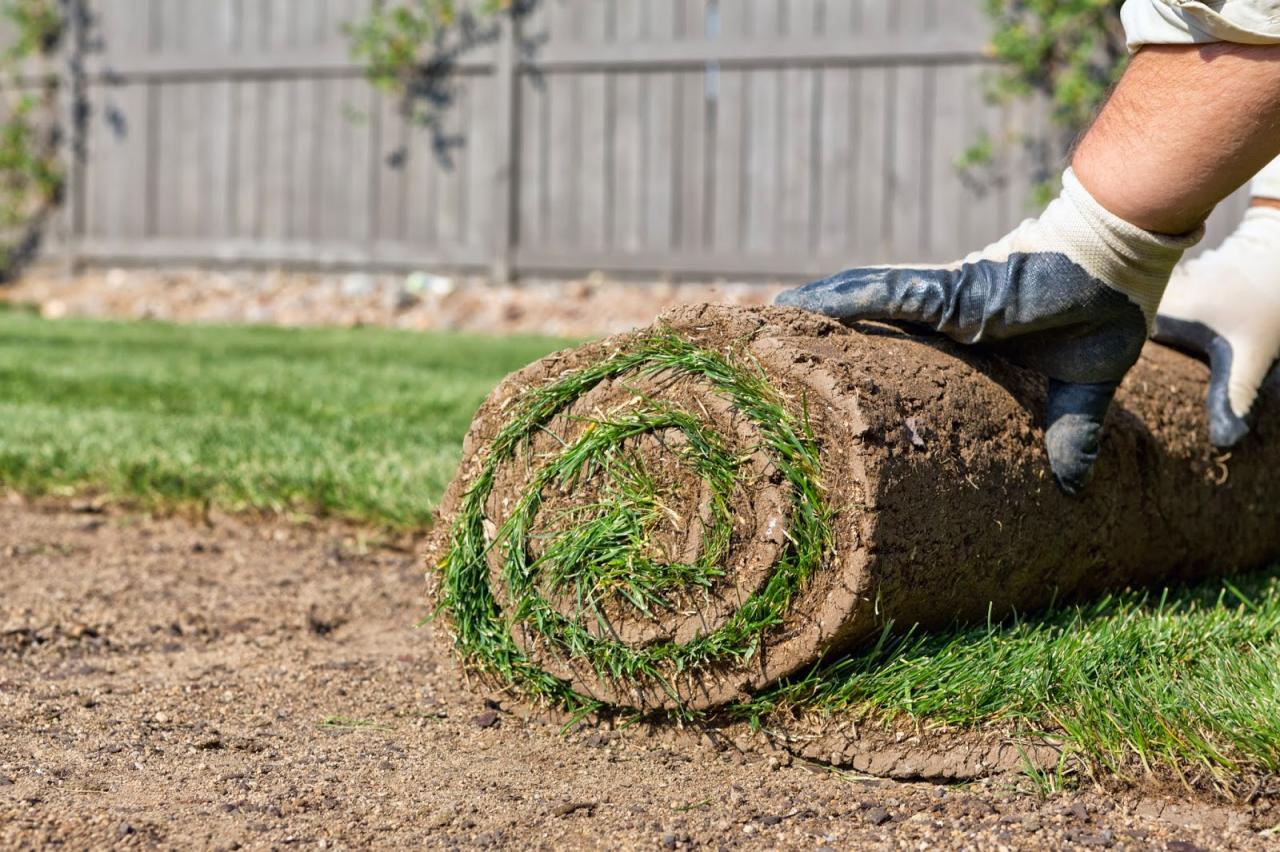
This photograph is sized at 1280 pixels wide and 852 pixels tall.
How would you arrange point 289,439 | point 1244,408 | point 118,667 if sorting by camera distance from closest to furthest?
point 118,667
point 1244,408
point 289,439

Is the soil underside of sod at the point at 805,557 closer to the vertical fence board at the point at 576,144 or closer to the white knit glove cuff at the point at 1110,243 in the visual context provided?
the white knit glove cuff at the point at 1110,243

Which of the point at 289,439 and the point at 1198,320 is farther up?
the point at 1198,320

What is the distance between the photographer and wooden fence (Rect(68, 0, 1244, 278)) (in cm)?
862

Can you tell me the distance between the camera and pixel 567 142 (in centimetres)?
927

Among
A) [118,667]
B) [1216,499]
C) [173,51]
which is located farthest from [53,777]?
[173,51]

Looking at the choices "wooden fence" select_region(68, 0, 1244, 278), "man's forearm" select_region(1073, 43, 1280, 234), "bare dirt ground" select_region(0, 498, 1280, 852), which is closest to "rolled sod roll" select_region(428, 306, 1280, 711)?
"bare dirt ground" select_region(0, 498, 1280, 852)

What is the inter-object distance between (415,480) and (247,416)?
1476mm

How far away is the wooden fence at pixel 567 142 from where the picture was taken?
8.62 metres

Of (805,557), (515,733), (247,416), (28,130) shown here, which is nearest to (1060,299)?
(805,557)

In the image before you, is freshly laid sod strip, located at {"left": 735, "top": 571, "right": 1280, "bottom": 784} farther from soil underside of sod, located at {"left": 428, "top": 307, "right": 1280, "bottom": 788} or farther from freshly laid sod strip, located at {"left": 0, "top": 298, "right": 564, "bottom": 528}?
freshly laid sod strip, located at {"left": 0, "top": 298, "right": 564, "bottom": 528}

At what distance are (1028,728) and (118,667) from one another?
162 centimetres

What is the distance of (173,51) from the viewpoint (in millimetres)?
10203

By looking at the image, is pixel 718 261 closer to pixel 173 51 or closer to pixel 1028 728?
pixel 173 51

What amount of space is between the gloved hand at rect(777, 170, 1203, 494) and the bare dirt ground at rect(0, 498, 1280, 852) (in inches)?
27.3
